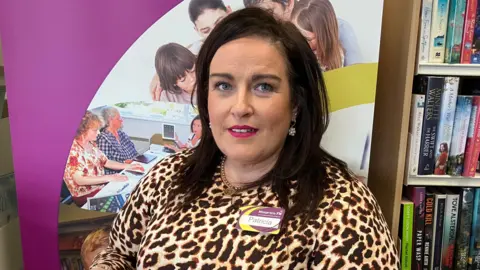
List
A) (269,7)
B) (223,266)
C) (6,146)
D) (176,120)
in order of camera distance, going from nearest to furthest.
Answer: (223,266) < (269,7) < (176,120) < (6,146)

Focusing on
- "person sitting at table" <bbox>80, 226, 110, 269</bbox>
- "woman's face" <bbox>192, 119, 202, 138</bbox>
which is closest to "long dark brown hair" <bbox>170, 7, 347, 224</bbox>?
"woman's face" <bbox>192, 119, 202, 138</bbox>

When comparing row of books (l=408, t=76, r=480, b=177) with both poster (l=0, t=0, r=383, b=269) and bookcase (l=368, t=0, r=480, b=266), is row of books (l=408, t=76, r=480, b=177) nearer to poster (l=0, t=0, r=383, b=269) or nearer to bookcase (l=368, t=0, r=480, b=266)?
bookcase (l=368, t=0, r=480, b=266)

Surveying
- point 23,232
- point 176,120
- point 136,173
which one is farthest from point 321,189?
point 23,232

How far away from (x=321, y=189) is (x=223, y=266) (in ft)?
1.03

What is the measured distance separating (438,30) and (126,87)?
1010mm

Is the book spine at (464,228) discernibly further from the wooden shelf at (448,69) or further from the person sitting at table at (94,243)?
the person sitting at table at (94,243)

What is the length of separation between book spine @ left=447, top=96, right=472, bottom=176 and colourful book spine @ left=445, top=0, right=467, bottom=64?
13 centimetres

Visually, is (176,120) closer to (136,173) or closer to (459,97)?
(136,173)

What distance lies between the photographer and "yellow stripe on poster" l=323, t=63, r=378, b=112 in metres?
1.36

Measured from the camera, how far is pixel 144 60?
1401 mm

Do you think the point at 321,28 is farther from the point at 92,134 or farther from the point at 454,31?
the point at 92,134

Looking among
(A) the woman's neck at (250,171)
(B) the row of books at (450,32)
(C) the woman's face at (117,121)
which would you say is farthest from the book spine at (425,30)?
(C) the woman's face at (117,121)

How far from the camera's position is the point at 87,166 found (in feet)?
4.86

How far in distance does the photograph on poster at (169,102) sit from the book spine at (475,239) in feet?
1.29
